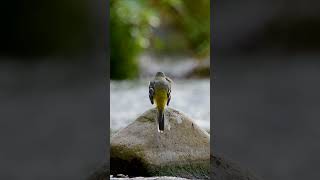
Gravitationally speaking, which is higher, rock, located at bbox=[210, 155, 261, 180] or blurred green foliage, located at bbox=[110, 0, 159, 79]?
blurred green foliage, located at bbox=[110, 0, 159, 79]

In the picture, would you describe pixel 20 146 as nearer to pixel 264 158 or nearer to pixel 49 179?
pixel 49 179

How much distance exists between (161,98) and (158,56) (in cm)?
722

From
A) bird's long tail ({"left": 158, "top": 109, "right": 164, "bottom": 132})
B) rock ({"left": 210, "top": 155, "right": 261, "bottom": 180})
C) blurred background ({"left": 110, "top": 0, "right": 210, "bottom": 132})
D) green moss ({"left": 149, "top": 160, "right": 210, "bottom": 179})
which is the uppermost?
blurred background ({"left": 110, "top": 0, "right": 210, "bottom": 132})

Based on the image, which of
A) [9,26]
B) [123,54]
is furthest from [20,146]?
[123,54]

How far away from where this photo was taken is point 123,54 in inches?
263

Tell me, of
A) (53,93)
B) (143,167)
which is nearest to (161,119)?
(143,167)

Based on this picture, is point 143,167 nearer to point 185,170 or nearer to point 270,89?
point 185,170

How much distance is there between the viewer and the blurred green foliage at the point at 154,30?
6676mm

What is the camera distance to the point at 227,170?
72.3 inches

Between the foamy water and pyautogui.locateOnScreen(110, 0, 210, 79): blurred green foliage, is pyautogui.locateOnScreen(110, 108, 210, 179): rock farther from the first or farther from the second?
pyautogui.locateOnScreen(110, 0, 210, 79): blurred green foliage

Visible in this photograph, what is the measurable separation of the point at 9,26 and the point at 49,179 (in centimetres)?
55

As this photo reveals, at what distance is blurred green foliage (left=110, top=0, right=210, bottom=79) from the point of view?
6.68m

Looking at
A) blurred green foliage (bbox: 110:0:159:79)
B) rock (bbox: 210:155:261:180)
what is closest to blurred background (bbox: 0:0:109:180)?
rock (bbox: 210:155:261:180)

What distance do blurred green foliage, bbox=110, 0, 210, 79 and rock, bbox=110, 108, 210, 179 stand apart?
4417 millimetres
